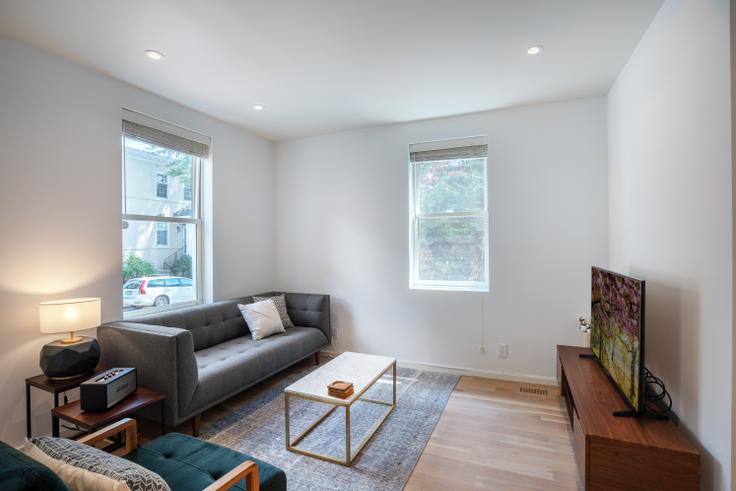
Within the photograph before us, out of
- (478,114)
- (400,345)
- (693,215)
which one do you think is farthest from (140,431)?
(478,114)

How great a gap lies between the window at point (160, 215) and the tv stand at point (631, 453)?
10.9 ft

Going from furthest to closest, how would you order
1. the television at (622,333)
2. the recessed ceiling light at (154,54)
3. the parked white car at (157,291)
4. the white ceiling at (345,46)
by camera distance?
the parked white car at (157,291), the recessed ceiling light at (154,54), the white ceiling at (345,46), the television at (622,333)

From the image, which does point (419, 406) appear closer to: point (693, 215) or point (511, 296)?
point (511, 296)

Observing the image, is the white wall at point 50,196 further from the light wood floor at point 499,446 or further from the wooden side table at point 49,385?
the light wood floor at point 499,446

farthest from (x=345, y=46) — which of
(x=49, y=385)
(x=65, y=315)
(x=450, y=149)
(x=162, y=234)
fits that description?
(x=49, y=385)

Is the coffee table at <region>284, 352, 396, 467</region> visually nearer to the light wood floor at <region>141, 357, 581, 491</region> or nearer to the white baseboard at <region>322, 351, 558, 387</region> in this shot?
the light wood floor at <region>141, 357, 581, 491</region>

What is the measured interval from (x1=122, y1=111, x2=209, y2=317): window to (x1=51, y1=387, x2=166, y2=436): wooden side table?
102cm

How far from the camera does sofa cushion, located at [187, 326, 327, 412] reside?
2.44 metres

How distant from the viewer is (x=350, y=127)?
12.9 ft

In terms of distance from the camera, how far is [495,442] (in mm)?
2332

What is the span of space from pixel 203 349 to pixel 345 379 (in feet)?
4.80

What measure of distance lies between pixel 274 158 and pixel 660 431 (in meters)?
4.31

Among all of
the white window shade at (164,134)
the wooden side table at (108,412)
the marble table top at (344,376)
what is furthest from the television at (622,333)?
the white window shade at (164,134)

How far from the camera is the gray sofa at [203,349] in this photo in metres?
2.25
